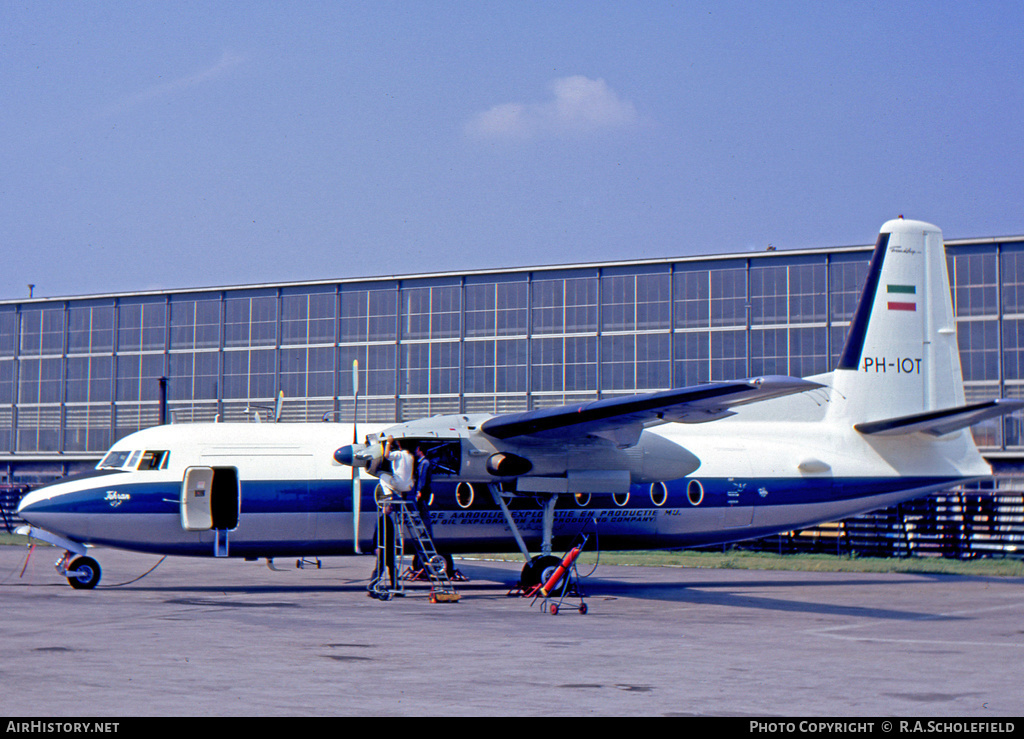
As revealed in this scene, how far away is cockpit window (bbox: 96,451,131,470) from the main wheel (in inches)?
74.2

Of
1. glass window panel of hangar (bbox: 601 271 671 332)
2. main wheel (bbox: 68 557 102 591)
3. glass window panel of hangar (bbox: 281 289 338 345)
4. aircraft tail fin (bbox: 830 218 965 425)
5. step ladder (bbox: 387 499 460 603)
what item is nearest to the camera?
step ladder (bbox: 387 499 460 603)

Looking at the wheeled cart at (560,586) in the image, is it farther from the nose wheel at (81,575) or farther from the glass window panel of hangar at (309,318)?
the glass window panel of hangar at (309,318)

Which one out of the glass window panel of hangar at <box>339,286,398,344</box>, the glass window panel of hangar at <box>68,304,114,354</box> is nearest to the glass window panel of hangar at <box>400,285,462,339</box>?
the glass window panel of hangar at <box>339,286,398,344</box>

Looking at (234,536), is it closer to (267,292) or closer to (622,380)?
(622,380)

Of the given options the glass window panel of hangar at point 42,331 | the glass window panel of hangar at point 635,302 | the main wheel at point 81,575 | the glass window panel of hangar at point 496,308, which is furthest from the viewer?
the glass window panel of hangar at point 42,331

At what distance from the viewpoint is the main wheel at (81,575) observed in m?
20.2

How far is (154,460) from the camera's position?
66.0 ft

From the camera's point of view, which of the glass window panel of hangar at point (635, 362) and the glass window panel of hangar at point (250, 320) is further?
the glass window panel of hangar at point (250, 320)

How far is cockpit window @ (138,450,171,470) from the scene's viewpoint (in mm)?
20031

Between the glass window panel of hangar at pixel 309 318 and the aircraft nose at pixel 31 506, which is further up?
the glass window panel of hangar at pixel 309 318

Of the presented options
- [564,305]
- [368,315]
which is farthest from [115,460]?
[368,315]

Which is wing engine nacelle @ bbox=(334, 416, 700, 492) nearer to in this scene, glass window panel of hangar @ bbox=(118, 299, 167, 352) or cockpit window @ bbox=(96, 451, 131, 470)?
cockpit window @ bbox=(96, 451, 131, 470)

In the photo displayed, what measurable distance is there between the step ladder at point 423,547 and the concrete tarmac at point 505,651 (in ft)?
1.72

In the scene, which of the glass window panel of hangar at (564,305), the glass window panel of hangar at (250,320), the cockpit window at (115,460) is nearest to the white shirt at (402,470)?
the cockpit window at (115,460)
